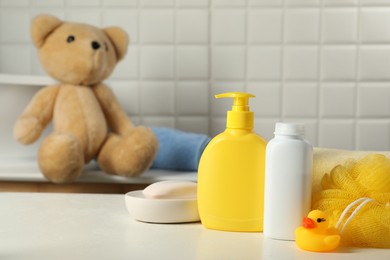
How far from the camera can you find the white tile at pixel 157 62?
1979 mm

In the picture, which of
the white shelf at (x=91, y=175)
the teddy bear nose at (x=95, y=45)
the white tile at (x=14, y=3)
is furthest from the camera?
the white tile at (x=14, y=3)

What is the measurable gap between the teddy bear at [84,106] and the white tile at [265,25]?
1.49ft

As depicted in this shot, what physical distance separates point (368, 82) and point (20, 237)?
1.46 meters

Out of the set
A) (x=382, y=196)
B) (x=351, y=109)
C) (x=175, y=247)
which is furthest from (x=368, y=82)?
(x=175, y=247)

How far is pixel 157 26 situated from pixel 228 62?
0.24 metres

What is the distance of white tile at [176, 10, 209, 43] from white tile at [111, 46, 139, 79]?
15cm

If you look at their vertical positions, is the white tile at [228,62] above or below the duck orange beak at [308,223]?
above

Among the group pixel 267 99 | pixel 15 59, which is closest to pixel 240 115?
pixel 267 99

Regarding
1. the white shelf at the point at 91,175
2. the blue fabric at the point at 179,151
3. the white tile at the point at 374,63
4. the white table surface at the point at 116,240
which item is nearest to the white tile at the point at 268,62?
the white tile at the point at 374,63

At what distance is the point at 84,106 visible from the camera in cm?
166

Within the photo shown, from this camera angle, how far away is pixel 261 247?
0.64 meters

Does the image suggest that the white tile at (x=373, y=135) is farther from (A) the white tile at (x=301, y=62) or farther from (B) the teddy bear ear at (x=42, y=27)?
(B) the teddy bear ear at (x=42, y=27)

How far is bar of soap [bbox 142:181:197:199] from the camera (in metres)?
0.75

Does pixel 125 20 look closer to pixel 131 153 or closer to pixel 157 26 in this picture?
pixel 157 26
